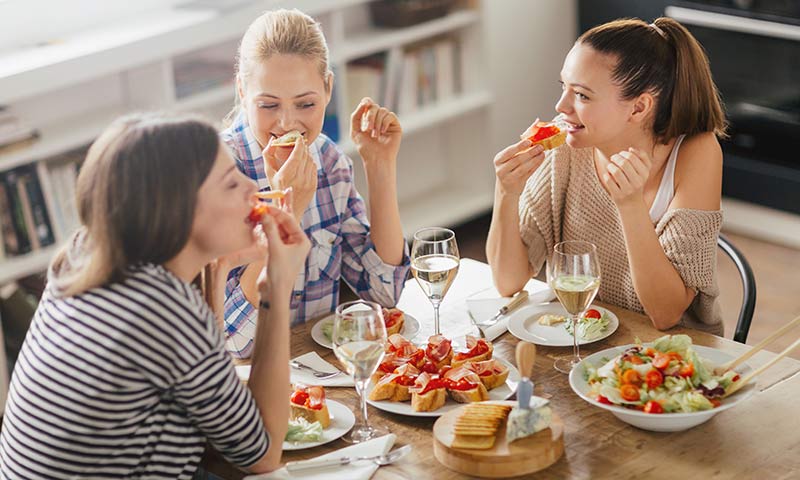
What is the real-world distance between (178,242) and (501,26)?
3374 mm

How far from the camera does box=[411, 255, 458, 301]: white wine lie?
6.66ft

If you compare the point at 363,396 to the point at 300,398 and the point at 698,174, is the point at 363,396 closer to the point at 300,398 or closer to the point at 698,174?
the point at 300,398

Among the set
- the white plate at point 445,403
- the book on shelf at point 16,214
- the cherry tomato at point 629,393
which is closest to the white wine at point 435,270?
the white plate at point 445,403

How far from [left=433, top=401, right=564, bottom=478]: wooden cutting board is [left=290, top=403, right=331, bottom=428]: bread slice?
209 mm

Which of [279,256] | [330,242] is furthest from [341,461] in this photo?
[330,242]

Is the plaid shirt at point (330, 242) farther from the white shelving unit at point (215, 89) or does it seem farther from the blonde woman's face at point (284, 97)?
the white shelving unit at point (215, 89)

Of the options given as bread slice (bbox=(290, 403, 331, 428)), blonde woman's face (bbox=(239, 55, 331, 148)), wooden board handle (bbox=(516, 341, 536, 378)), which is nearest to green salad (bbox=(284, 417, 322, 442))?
bread slice (bbox=(290, 403, 331, 428))

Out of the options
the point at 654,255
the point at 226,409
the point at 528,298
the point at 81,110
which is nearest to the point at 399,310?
the point at 528,298

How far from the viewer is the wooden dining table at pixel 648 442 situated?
1.63 meters

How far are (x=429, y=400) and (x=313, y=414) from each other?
0.19m

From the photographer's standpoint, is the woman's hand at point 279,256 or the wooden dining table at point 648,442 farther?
the woman's hand at point 279,256

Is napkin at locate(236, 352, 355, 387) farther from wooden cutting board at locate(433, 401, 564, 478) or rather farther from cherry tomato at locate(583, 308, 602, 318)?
cherry tomato at locate(583, 308, 602, 318)

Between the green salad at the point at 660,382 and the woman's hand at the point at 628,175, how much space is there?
16.5 inches

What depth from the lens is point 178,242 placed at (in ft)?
5.27
